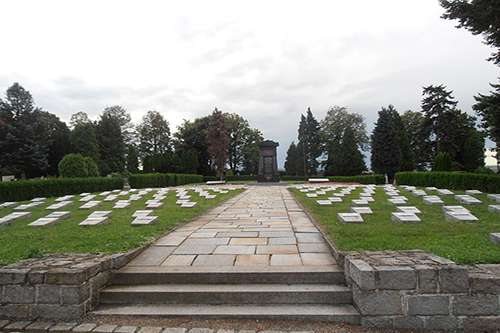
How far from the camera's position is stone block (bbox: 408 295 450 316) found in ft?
8.59

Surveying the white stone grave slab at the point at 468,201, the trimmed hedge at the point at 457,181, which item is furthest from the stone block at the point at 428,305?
the trimmed hedge at the point at 457,181

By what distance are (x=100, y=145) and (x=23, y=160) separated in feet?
36.7

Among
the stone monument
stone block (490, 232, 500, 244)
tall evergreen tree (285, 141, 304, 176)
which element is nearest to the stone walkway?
stone block (490, 232, 500, 244)

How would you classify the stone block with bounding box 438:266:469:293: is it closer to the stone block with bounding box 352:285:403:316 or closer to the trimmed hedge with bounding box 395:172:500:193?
the stone block with bounding box 352:285:403:316

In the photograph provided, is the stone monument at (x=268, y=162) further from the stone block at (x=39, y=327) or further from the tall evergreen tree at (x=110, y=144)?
the stone block at (x=39, y=327)

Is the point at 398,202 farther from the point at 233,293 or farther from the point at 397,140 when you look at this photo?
the point at 397,140

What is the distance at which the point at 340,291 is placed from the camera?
9.76 feet

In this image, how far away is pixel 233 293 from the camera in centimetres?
303

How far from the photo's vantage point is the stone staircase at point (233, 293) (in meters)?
2.82

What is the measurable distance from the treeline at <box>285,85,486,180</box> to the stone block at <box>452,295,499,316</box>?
34144mm

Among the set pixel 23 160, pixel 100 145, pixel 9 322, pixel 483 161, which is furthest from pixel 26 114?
pixel 483 161

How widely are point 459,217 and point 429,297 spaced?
4013mm

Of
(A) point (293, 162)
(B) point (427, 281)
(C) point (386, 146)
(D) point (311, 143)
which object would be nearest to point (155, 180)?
(B) point (427, 281)

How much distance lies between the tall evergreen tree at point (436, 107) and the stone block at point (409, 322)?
3751cm
